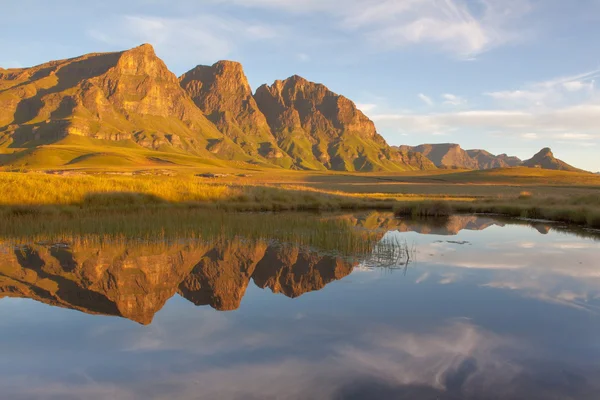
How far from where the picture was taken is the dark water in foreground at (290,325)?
6.70 metres

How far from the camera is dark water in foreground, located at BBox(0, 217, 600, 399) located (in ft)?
22.0

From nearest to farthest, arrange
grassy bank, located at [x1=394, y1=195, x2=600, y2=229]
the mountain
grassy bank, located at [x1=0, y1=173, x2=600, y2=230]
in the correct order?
the mountain → grassy bank, located at [x1=0, y1=173, x2=600, y2=230] → grassy bank, located at [x1=394, y1=195, x2=600, y2=229]

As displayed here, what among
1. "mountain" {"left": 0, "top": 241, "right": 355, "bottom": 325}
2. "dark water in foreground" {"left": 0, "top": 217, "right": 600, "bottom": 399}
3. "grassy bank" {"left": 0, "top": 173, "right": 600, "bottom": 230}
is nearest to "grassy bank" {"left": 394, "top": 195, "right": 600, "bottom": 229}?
"grassy bank" {"left": 0, "top": 173, "right": 600, "bottom": 230}

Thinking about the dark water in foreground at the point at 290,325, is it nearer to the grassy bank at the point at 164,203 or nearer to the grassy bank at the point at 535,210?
the grassy bank at the point at 164,203

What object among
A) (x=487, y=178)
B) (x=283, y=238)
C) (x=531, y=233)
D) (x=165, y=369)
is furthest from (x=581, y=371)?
(x=487, y=178)

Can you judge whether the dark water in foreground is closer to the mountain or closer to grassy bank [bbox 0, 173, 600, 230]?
the mountain

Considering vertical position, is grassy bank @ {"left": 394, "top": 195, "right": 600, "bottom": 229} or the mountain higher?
grassy bank @ {"left": 394, "top": 195, "right": 600, "bottom": 229}

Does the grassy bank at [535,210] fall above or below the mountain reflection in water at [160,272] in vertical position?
above

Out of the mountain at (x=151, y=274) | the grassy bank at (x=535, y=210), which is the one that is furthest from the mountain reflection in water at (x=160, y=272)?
the grassy bank at (x=535, y=210)

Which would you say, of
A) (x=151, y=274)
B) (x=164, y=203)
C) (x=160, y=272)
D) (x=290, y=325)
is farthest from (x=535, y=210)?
(x=151, y=274)

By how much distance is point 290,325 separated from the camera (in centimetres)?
924

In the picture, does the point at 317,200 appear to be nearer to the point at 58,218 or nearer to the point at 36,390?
the point at 58,218

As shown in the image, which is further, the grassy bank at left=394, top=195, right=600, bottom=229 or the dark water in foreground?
the grassy bank at left=394, top=195, right=600, bottom=229

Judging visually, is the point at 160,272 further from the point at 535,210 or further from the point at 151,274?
the point at 535,210
